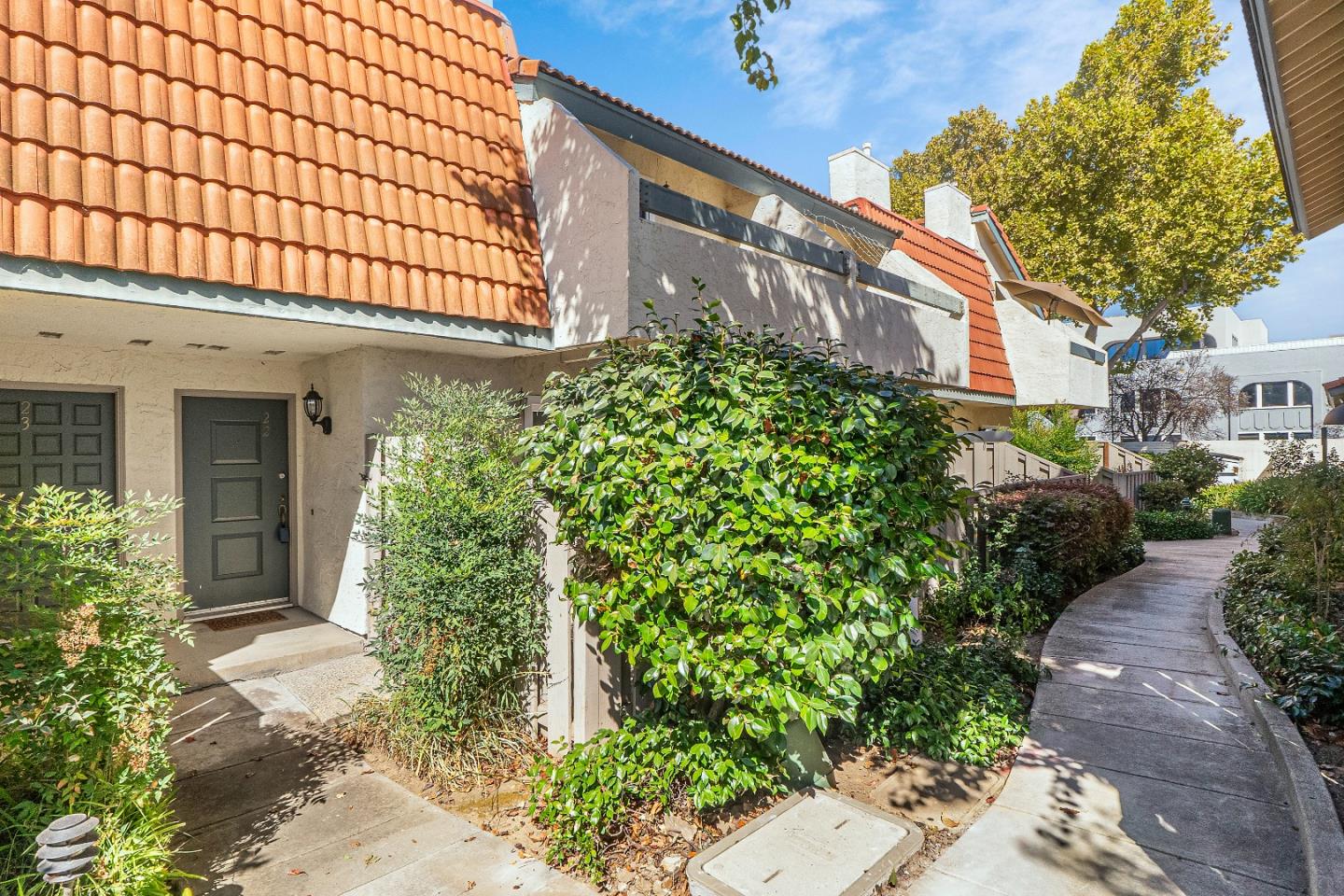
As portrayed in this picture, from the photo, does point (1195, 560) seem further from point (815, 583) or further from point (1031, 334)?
point (815, 583)

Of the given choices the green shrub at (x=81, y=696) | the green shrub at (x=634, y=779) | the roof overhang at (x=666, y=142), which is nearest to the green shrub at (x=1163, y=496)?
the roof overhang at (x=666, y=142)

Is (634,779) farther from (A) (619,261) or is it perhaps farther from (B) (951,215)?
(B) (951,215)

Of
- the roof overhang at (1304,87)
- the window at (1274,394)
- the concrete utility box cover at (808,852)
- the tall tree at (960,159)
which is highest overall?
the tall tree at (960,159)

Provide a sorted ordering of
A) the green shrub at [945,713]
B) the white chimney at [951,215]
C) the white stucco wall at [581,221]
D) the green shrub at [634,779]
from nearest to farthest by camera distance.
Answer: the green shrub at [634,779], the green shrub at [945,713], the white stucco wall at [581,221], the white chimney at [951,215]

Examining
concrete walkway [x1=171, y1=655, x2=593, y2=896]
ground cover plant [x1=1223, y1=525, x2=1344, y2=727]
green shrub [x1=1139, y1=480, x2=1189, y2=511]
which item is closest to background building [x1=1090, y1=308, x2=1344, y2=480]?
green shrub [x1=1139, y1=480, x2=1189, y2=511]

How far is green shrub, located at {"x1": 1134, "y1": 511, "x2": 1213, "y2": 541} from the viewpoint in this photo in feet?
52.3

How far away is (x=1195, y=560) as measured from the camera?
12.3 metres

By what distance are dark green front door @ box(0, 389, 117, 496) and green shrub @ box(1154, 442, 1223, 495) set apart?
2388 centimetres

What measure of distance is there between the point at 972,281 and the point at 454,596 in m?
13.8

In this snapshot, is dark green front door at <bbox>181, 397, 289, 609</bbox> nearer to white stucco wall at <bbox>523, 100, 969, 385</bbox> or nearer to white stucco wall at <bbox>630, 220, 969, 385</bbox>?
white stucco wall at <bbox>523, 100, 969, 385</bbox>

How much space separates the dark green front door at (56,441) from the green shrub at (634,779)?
557 centimetres

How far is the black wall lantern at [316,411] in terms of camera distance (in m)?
6.96

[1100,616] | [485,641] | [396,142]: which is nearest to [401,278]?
[396,142]

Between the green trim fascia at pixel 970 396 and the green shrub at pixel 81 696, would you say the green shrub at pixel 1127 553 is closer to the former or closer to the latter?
the green trim fascia at pixel 970 396
